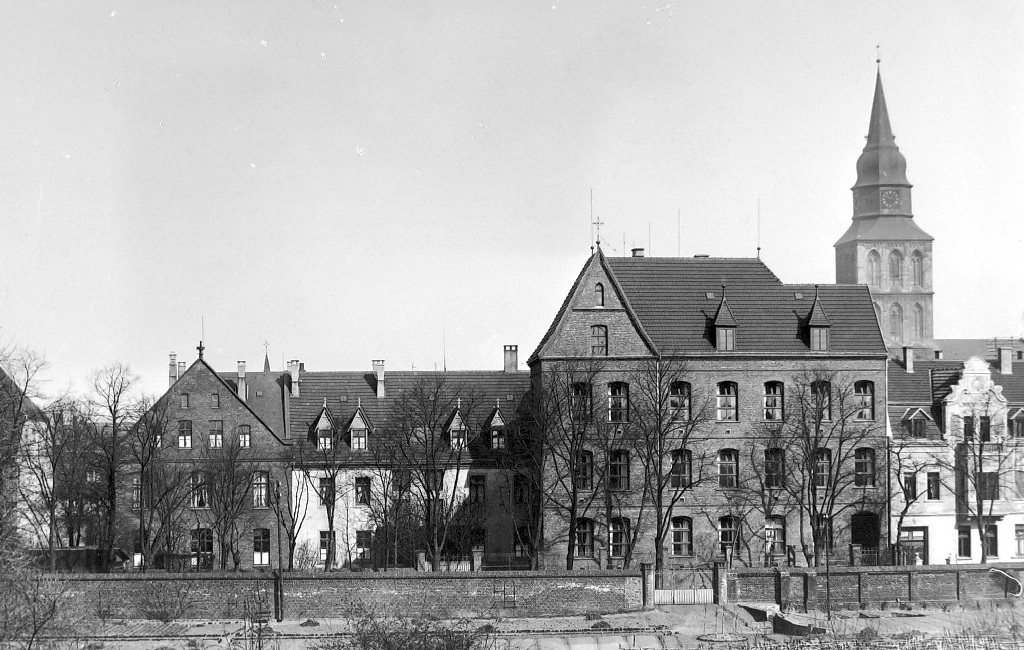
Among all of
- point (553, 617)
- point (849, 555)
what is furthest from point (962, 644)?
point (849, 555)

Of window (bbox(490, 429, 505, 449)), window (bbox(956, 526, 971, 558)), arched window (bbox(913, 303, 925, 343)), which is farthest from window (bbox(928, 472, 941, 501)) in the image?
arched window (bbox(913, 303, 925, 343))

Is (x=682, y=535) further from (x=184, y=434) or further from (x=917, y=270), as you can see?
(x=917, y=270)

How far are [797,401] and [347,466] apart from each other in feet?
65.9

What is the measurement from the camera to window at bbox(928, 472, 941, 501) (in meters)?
59.4

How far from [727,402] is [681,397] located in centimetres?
207

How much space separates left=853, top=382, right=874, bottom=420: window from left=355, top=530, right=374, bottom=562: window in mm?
22023

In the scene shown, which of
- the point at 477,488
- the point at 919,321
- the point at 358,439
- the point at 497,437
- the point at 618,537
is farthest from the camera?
the point at 919,321

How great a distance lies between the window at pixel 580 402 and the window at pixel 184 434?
18.0 metres

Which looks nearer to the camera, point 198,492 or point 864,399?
point 864,399

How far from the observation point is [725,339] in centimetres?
5497

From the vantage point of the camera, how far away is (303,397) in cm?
6212

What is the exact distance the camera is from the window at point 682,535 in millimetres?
54219

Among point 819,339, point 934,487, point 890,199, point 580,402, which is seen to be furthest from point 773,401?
point 890,199

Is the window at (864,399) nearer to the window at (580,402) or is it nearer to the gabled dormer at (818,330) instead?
the gabled dormer at (818,330)
